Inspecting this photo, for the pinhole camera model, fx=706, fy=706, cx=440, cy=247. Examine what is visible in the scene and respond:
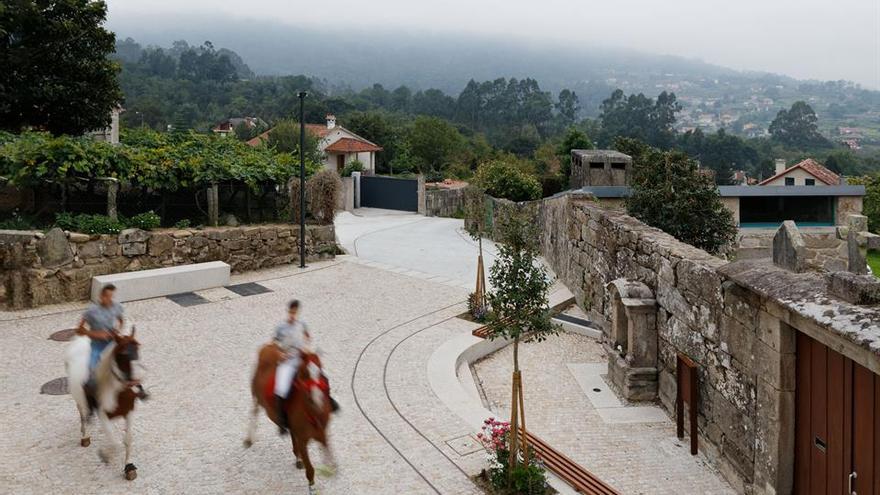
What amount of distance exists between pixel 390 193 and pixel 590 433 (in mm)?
29863

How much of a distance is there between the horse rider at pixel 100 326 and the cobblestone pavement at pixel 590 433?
17.1 feet

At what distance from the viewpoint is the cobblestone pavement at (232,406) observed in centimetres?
739

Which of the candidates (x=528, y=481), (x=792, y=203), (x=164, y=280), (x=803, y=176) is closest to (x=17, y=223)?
(x=164, y=280)

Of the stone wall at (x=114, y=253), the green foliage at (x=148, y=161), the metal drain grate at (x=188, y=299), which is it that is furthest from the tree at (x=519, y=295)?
the green foliage at (x=148, y=161)

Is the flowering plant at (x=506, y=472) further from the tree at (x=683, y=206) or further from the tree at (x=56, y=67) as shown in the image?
the tree at (x=56, y=67)

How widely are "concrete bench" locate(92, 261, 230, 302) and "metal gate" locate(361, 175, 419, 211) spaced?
71.0ft

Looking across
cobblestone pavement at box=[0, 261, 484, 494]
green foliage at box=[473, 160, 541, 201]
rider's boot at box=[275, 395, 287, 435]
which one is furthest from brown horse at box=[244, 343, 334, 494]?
green foliage at box=[473, 160, 541, 201]

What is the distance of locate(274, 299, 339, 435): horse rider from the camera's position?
6781mm

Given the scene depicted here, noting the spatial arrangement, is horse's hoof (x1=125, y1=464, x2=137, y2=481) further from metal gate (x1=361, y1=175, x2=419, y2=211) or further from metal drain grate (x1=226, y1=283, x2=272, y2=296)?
metal gate (x1=361, y1=175, x2=419, y2=211)

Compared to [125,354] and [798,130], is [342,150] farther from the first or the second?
[798,130]

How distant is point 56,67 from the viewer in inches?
758

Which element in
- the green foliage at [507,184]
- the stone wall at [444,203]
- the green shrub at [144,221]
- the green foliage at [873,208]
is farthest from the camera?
the green foliage at [873,208]

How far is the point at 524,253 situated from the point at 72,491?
5.43 meters

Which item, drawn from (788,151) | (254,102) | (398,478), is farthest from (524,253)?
(788,151)
